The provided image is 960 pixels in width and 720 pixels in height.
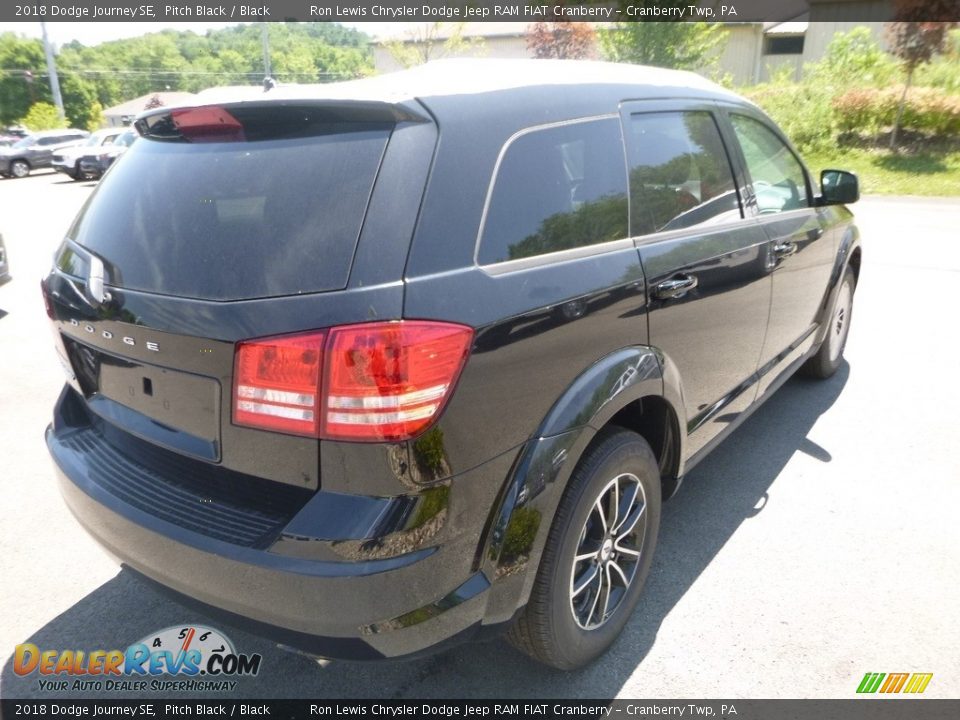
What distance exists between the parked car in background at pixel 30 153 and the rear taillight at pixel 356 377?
32556 mm

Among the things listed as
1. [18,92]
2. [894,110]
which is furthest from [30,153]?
[18,92]

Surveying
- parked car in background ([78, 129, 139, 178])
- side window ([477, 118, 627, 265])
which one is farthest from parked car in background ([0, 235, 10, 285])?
parked car in background ([78, 129, 139, 178])

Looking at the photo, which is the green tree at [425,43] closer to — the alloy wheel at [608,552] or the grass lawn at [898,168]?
the grass lawn at [898,168]

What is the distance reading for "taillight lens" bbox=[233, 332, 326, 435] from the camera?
1.70 metres

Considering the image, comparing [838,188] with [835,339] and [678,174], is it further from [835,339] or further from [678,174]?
[678,174]

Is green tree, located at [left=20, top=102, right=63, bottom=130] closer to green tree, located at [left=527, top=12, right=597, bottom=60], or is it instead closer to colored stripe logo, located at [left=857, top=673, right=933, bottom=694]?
green tree, located at [left=527, top=12, right=597, bottom=60]

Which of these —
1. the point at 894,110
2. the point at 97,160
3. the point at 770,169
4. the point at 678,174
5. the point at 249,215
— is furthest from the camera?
the point at 97,160

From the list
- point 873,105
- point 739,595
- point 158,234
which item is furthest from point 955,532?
point 873,105

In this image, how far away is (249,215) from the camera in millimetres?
1892

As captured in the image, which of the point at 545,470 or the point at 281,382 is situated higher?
the point at 281,382

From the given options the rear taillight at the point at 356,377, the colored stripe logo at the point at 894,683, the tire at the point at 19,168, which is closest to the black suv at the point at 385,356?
the rear taillight at the point at 356,377

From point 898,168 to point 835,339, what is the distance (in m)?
15.9

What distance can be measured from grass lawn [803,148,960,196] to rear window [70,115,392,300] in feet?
53.4

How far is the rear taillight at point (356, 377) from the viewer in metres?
1.67
